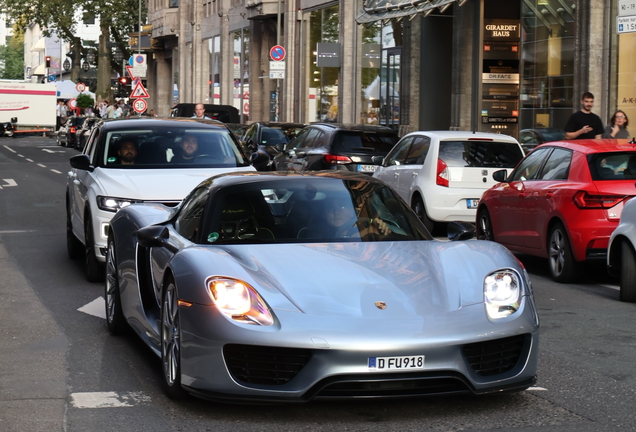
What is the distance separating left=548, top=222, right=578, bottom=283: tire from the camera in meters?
11.6

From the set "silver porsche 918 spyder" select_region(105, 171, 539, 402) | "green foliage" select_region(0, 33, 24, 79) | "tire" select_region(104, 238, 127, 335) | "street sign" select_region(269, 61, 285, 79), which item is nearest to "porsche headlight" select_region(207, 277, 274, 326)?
"silver porsche 918 spyder" select_region(105, 171, 539, 402)

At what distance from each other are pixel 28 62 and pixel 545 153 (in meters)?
188

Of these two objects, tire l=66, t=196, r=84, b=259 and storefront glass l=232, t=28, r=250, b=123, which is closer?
tire l=66, t=196, r=84, b=259

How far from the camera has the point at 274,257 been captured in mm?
6188

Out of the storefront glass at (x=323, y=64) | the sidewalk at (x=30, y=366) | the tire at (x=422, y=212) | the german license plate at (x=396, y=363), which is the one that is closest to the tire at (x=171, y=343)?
the sidewalk at (x=30, y=366)

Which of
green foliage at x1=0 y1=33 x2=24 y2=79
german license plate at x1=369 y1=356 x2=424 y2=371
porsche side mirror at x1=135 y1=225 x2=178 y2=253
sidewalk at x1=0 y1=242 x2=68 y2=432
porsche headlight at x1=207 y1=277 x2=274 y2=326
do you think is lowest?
sidewalk at x1=0 y1=242 x2=68 y2=432

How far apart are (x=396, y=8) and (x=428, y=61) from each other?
12.9 feet

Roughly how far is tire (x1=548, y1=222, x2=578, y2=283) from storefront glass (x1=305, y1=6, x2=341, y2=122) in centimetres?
2652

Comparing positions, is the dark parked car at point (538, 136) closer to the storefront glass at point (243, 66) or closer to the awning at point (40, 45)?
the storefront glass at point (243, 66)

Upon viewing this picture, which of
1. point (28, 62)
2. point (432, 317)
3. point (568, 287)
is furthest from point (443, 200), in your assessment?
point (28, 62)

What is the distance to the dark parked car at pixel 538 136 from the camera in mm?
24312

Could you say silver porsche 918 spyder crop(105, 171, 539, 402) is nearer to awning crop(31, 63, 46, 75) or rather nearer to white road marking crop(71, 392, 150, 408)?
white road marking crop(71, 392, 150, 408)

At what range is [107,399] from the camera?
626 centimetres

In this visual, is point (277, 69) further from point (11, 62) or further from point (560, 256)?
point (11, 62)
